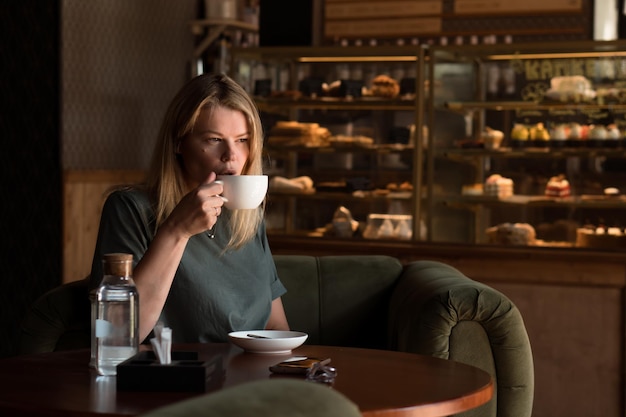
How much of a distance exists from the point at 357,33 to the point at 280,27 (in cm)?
88

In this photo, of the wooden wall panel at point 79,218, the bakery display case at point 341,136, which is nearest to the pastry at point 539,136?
the bakery display case at point 341,136

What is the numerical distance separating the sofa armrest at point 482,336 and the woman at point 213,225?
18.3 inches

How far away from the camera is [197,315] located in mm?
2611

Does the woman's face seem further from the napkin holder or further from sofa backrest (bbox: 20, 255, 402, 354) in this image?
sofa backrest (bbox: 20, 255, 402, 354)

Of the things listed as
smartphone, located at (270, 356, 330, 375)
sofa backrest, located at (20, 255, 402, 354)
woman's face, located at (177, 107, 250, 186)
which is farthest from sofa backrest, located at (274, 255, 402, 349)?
smartphone, located at (270, 356, 330, 375)

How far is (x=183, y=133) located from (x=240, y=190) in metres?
0.40

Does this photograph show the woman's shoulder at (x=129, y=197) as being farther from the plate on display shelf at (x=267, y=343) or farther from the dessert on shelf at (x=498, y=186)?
the dessert on shelf at (x=498, y=186)

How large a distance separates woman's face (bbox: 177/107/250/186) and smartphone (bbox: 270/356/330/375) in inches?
24.5

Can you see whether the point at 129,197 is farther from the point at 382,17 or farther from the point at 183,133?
the point at 382,17

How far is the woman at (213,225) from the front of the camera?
8.42 ft

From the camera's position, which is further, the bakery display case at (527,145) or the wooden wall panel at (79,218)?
the wooden wall panel at (79,218)

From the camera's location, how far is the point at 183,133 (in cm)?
259

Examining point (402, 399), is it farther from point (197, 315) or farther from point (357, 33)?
point (357, 33)

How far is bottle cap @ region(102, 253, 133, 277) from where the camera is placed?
189cm
